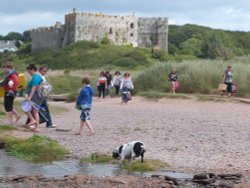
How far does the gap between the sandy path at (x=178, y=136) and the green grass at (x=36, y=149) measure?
→ 386 mm

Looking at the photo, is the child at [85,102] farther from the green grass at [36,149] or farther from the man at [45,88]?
the green grass at [36,149]

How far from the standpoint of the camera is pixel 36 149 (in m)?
11.8

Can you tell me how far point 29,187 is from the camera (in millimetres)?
7977

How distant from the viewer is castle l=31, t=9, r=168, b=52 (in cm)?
7394

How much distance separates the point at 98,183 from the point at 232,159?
11.0 feet

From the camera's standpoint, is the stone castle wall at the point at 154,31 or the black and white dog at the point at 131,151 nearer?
the black and white dog at the point at 131,151

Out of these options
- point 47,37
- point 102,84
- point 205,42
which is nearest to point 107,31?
point 47,37

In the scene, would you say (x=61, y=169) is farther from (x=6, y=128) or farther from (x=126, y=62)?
(x=126, y=62)

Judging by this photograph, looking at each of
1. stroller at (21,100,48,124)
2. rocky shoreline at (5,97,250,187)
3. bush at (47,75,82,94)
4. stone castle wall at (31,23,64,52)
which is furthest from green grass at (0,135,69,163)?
stone castle wall at (31,23,64,52)

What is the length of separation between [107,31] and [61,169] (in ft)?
215

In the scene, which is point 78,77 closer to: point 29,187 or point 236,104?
point 236,104

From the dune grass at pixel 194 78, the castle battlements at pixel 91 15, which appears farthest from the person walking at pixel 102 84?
the castle battlements at pixel 91 15

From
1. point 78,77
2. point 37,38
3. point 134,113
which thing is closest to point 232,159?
point 134,113

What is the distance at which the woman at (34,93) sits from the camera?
14.9 meters
